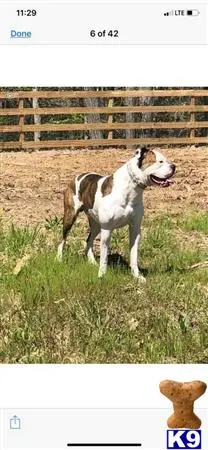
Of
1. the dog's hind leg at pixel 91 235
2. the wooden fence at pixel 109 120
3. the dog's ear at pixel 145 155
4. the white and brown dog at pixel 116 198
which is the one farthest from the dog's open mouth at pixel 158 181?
the wooden fence at pixel 109 120

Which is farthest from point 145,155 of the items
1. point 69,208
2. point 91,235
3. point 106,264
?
point 69,208

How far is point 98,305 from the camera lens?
5.27 metres

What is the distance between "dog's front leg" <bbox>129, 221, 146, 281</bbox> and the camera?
5.84 m

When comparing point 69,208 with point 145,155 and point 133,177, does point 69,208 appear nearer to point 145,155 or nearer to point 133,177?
point 133,177

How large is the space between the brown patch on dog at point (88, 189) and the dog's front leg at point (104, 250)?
0.38 metres

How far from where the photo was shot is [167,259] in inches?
240
